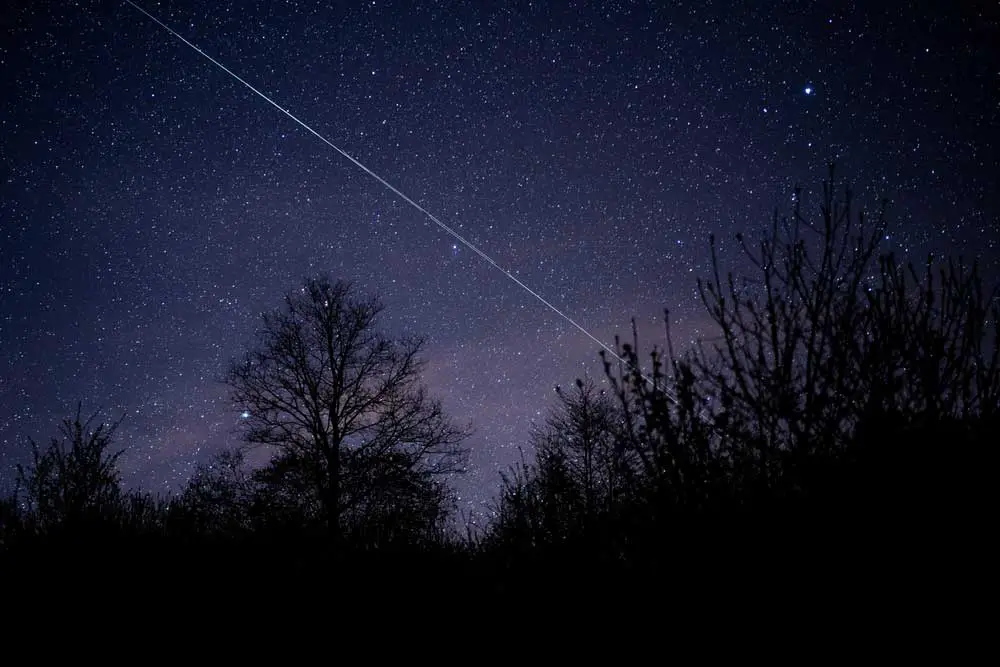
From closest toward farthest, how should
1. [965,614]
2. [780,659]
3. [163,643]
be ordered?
[965,614], [780,659], [163,643]

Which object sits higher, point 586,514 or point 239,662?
point 586,514

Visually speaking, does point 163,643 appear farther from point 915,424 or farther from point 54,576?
point 915,424

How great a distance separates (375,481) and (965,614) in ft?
41.2

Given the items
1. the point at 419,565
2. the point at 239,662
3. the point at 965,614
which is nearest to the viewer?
the point at 965,614

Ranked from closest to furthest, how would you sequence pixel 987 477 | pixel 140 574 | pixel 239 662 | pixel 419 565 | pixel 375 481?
pixel 987 477 < pixel 239 662 < pixel 140 574 < pixel 419 565 < pixel 375 481

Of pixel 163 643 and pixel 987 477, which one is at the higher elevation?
pixel 987 477

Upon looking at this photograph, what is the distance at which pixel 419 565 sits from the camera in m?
4.45

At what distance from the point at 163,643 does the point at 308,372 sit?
11103mm

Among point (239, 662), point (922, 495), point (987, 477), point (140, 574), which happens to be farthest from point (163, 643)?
point (987, 477)

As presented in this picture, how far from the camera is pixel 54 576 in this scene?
3812 millimetres

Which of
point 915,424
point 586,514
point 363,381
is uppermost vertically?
point 363,381

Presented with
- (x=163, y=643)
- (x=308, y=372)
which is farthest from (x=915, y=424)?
(x=308, y=372)

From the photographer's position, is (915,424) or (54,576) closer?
(915,424)

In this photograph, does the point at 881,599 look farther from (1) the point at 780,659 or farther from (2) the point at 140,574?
(2) the point at 140,574
